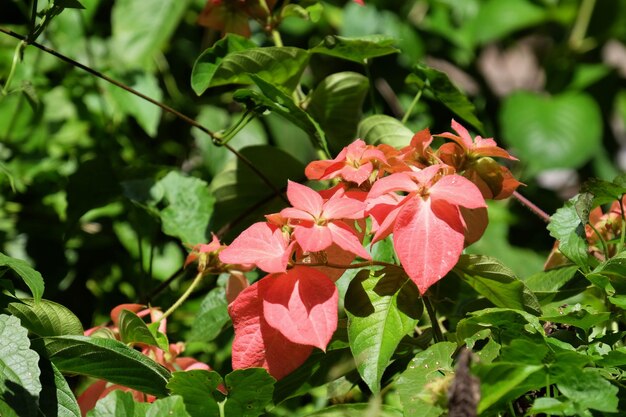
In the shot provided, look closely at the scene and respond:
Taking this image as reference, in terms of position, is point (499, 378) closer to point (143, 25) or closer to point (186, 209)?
point (186, 209)

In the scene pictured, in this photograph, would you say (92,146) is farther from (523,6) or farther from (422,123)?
(523,6)

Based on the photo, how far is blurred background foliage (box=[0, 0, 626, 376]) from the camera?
41.6 inches

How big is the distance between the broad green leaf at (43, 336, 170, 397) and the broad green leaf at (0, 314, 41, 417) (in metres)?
0.04

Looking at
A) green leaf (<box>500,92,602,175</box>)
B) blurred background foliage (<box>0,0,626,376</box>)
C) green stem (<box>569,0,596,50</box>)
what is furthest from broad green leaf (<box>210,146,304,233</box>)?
green stem (<box>569,0,596,50</box>)

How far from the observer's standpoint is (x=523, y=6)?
2.41m

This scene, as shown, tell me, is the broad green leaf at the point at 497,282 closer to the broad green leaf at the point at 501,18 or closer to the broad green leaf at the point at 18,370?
the broad green leaf at the point at 18,370

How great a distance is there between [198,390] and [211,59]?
0.38 metres

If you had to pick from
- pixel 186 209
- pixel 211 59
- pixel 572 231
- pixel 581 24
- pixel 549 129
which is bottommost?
pixel 549 129

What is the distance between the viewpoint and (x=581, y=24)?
2.57 metres

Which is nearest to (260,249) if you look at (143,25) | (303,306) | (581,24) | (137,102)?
A: (303,306)

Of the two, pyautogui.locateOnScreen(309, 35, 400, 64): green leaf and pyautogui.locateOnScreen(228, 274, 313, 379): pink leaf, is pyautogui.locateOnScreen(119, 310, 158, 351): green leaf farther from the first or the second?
pyautogui.locateOnScreen(309, 35, 400, 64): green leaf

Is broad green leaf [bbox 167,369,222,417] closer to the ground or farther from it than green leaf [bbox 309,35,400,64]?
closer to the ground

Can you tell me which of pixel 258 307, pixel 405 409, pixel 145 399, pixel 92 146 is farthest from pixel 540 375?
pixel 92 146

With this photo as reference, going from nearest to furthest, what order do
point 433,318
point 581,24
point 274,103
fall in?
point 433,318
point 274,103
point 581,24
